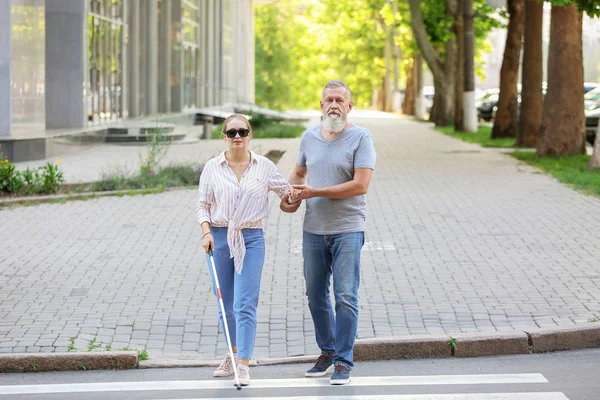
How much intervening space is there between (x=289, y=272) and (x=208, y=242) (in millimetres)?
3780

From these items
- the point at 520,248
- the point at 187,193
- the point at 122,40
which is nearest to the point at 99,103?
the point at 122,40

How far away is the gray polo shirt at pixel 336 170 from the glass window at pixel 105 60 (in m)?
22.7

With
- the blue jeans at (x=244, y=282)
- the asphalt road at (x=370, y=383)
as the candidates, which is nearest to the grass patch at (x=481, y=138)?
the asphalt road at (x=370, y=383)

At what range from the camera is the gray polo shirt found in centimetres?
660

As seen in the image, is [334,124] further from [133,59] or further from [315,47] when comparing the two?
[315,47]

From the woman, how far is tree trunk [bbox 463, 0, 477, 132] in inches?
1161

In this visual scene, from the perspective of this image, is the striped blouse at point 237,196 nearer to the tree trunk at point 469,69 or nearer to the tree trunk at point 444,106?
the tree trunk at point 469,69

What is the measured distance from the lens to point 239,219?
6.64 meters

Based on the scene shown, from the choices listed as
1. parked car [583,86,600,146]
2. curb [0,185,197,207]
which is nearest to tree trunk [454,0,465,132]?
parked car [583,86,600,146]

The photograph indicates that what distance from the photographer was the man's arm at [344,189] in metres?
6.48

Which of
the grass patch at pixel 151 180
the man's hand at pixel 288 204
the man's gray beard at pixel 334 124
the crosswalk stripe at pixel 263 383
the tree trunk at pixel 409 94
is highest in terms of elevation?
the tree trunk at pixel 409 94

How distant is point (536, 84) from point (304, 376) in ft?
70.5

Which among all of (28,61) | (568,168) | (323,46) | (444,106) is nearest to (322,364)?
(568,168)

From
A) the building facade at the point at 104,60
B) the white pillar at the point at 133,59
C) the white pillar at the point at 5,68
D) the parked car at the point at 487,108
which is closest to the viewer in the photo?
the white pillar at the point at 5,68
